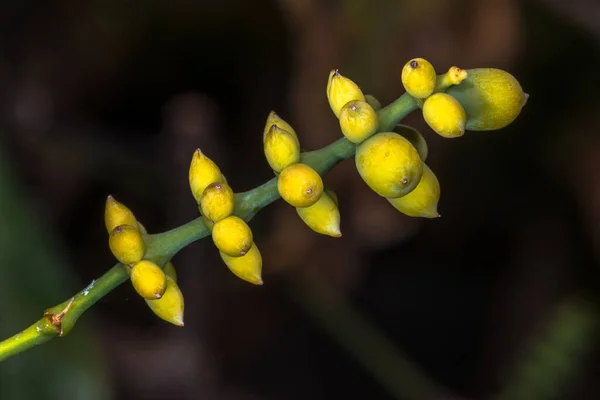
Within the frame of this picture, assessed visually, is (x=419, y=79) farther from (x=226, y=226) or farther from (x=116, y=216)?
(x=116, y=216)

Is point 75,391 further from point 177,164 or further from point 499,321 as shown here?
point 499,321

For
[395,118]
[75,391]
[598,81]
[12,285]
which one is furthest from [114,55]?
A: [395,118]

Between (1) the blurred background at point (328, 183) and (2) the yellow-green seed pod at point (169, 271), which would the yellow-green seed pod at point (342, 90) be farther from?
(1) the blurred background at point (328, 183)

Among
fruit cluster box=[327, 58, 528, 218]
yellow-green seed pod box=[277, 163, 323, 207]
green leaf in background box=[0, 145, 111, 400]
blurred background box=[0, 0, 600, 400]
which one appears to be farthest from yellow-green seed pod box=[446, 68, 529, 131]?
blurred background box=[0, 0, 600, 400]

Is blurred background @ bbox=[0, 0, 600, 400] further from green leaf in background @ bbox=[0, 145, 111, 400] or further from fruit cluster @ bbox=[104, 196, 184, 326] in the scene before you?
fruit cluster @ bbox=[104, 196, 184, 326]

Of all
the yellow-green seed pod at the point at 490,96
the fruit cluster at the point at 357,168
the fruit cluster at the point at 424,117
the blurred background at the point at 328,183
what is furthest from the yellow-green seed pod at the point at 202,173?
the blurred background at the point at 328,183

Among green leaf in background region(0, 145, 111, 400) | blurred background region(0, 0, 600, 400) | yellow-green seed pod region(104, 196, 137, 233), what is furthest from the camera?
blurred background region(0, 0, 600, 400)

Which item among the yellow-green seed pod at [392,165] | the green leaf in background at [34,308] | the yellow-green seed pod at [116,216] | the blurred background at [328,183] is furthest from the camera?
the blurred background at [328,183]
